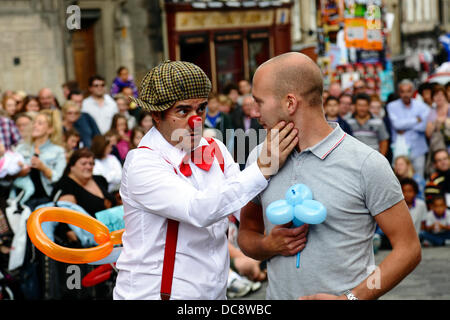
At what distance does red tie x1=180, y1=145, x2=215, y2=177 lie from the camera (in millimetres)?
2961

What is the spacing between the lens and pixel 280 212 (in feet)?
8.39

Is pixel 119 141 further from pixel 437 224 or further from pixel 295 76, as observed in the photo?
pixel 295 76

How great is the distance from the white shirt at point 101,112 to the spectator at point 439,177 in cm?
414

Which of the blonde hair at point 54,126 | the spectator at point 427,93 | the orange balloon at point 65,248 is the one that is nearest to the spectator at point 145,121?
Answer: the blonde hair at point 54,126

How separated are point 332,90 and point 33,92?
5.81 meters

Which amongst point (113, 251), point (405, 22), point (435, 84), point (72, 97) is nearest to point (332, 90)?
point (435, 84)

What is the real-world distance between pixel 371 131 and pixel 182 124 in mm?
6451

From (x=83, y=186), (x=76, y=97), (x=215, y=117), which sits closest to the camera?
(x=83, y=186)

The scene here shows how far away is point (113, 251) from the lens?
3.50m

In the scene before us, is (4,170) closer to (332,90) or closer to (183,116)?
(183,116)

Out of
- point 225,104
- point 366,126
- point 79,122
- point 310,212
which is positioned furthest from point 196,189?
point 225,104

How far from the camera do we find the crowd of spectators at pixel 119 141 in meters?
6.44

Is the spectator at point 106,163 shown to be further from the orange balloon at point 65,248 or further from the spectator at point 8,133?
the orange balloon at point 65,248

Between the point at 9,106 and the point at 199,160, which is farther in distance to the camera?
the point at 9,106
